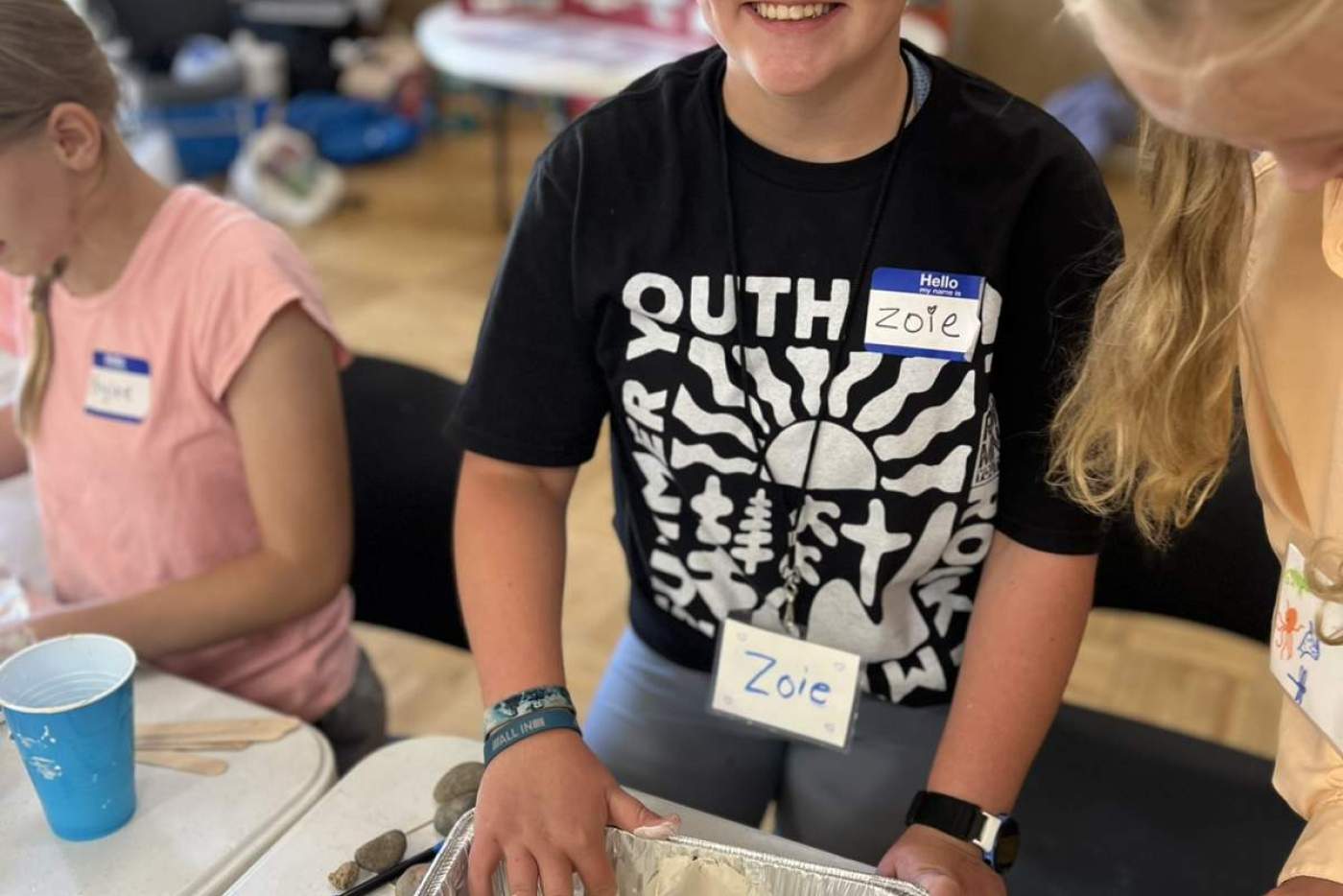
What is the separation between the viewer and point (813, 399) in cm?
94

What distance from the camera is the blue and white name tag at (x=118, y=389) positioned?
115cm

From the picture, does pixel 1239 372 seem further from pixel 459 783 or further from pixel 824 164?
pixel 459 783

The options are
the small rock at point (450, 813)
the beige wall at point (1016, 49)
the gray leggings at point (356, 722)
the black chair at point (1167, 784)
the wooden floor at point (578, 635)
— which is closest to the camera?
the small rock at point (450, 813)

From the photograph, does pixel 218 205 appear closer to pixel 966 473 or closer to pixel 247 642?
pixel 247 642

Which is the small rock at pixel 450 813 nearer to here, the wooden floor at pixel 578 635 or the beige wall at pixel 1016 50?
the wooden floor at pixel 578 635

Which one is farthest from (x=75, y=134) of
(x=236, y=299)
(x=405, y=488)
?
(x=405, y=488)

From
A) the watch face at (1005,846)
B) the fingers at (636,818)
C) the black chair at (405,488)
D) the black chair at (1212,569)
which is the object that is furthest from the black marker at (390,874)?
the black chair at (1212,569)

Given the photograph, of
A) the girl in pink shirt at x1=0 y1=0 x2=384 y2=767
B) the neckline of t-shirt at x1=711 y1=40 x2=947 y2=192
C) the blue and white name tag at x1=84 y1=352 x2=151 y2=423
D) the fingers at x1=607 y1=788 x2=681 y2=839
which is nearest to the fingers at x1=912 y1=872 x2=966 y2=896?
the fingers at x1=607 y1=788 x2=681 y2=839

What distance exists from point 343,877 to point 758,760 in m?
0.43

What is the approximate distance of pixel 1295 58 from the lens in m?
0.54

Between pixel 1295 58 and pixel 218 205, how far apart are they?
37.3 inches

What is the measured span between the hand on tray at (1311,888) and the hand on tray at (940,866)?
187mm

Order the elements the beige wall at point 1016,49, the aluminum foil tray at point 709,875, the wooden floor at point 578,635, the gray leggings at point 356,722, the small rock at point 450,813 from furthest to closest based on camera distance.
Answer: the beige wall at point 1016,49, the wooden floor at point 578,635, the gray leggings at point 356,722, the small rock at point 450,813, the aluminum foil tray at point 709,875

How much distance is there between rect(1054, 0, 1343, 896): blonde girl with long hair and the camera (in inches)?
29.9
